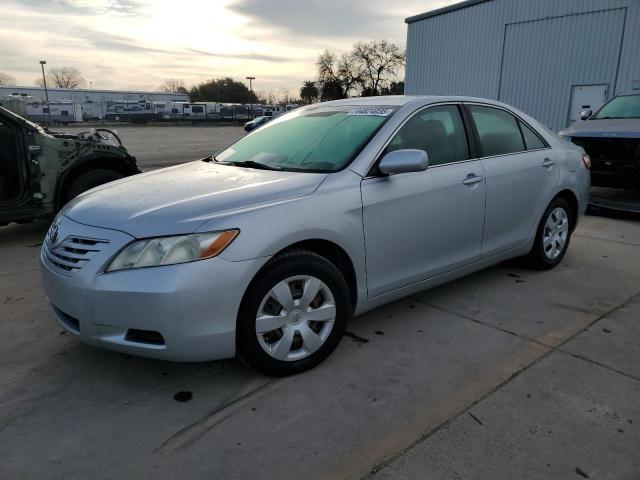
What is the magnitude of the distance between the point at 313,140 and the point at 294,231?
3.34 ft

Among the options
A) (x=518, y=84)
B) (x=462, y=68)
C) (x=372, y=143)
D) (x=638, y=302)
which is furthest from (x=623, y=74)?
(x=372, y=143)

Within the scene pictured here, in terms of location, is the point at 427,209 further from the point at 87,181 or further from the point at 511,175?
the point at 87,181

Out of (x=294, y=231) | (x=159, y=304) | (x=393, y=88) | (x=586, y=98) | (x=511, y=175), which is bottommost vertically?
(x=159, y=304)

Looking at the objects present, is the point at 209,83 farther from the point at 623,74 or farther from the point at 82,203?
the point at 82,203

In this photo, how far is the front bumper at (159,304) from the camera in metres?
2.39

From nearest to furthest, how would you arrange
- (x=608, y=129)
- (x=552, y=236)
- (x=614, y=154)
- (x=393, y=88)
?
(x=552, y=236) → (x=614, y=154) → (x=608, y=129) → (x=393, y=88)

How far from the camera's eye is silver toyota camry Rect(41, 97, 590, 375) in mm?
2457

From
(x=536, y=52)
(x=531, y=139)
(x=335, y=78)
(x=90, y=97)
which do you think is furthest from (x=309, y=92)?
(x=531, y=139)

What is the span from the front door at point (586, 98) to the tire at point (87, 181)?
13495 millimetres

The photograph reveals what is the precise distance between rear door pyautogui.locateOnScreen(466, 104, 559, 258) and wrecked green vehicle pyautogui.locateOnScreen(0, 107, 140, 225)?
451cm

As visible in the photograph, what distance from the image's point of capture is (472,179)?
144 inches

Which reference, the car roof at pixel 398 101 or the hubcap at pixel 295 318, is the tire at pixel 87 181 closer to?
the car roof at pixel 398 101

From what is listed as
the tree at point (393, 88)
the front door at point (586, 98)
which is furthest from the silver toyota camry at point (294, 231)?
the tree at point (393, 88)

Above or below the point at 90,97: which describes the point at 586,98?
below
